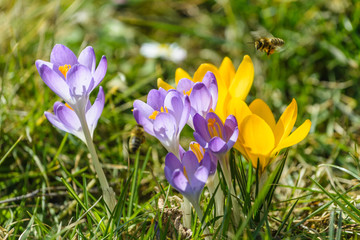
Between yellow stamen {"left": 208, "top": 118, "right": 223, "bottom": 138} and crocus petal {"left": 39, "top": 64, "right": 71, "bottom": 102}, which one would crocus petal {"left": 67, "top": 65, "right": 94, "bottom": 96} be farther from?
yellow stamen {"left": 208, "top": 118, "right": 223, "bottom": 138}

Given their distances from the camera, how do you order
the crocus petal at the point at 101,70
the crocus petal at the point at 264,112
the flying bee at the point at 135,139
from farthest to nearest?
A: the flying bee at the point at 135,139 < the crocus petal at the point at 264,112 < the crocus petal at the point at 101,70

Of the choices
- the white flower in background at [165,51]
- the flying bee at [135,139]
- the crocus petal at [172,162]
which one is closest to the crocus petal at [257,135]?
the crocus petal at [172,162]

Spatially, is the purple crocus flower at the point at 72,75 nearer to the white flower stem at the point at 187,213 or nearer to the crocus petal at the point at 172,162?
the crocus petal at the point at 172,162

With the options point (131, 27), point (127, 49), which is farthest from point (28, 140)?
point (131, 27)

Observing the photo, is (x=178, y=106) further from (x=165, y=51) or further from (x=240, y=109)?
(x=165, y=51)

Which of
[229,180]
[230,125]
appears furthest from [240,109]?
[229,180]

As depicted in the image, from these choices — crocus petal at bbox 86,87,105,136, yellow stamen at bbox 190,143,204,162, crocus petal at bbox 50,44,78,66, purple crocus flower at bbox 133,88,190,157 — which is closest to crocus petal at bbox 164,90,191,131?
purple crocus flower at bbox 133,88,190,157

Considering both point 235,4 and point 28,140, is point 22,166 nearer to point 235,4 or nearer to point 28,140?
point 28,140
